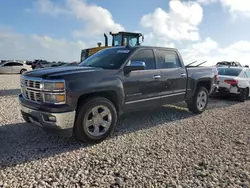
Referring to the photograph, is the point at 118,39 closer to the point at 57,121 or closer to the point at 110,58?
the point at 110,58

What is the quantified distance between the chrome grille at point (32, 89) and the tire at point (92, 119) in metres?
0.79

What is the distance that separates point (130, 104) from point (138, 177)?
2.04m

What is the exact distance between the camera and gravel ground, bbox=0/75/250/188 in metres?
3.10

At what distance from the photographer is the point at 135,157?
3.79 m

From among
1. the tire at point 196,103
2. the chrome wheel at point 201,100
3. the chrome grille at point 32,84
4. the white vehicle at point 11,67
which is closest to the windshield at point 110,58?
the chrome grille at point 32,84

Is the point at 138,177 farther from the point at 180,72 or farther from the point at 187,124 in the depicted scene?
the point at 180,72

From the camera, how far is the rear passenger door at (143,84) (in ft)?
16.1

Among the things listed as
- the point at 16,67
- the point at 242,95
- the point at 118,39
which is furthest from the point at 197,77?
the point at 16,67

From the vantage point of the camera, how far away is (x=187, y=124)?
5.82 m

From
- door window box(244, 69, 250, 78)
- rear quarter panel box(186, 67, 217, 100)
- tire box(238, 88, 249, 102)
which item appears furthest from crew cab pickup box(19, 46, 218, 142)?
A: door window box(244, 69, 250, 78)

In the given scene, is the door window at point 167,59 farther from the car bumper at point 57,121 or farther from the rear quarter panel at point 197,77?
the car bumper at point 57,121

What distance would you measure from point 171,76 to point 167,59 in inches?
19.0

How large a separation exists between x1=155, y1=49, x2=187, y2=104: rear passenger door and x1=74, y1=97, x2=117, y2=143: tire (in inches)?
66.3

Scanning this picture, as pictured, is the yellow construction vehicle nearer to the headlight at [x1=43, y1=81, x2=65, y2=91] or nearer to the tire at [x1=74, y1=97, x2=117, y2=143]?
the tire at [x1=74, y1=97, x2=117, y2=143]
